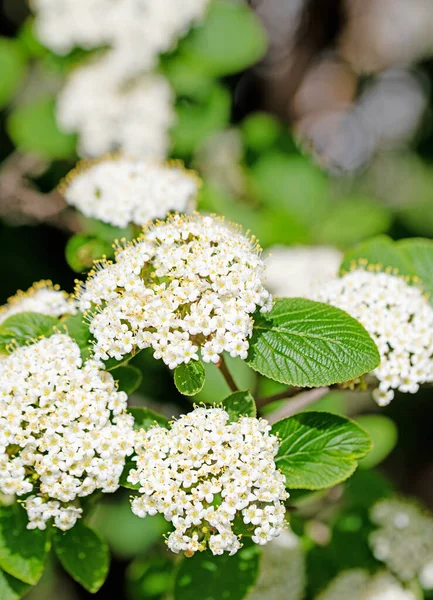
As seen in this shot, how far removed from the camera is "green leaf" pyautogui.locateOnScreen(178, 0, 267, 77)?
10.5 ft

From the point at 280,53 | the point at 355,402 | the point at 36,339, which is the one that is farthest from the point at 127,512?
the point at 280,53

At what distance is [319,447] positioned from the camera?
1.67 m

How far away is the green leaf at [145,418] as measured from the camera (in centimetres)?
168

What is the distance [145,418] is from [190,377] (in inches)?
8.1

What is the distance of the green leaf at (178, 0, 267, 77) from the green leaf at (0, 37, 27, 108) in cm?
79

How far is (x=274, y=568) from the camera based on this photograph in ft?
7.64

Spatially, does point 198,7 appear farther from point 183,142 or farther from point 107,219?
point 107,219

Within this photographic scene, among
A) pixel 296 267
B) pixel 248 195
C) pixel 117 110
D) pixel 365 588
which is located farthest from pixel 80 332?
pixel 248 195

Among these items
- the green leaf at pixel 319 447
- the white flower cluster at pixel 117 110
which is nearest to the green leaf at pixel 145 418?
the green leaf at pixel 319 447

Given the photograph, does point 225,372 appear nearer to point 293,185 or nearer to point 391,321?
point 391,321

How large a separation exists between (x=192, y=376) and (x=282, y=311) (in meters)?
0.29

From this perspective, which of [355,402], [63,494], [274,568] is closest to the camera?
[63,494]

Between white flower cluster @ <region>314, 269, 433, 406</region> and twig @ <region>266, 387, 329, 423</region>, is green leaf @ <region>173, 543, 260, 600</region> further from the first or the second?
white flower cluster @ <region>314, 269, 433, 406</region>

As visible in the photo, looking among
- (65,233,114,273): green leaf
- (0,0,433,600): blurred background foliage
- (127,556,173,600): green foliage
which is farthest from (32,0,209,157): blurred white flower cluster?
(127,556,173,600): green foliage
